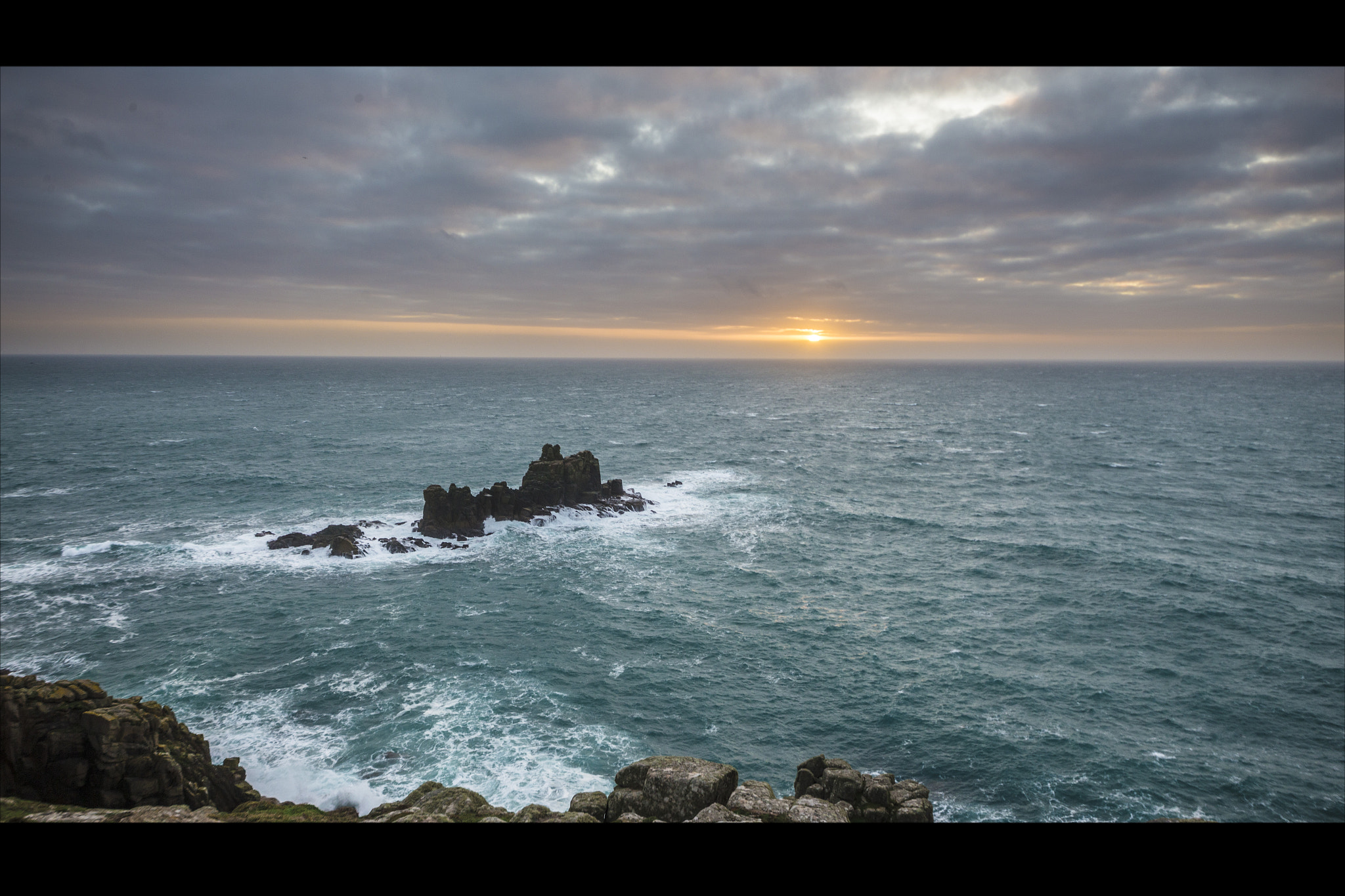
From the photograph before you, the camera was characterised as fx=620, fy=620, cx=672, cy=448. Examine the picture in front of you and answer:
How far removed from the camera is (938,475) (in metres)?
86.8

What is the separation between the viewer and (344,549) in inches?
2035

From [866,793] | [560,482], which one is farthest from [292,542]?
[866,793]

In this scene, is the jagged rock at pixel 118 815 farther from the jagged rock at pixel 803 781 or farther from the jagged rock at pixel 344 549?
the jagged rock at pixel 344 549

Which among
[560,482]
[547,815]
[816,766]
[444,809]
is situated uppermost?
[560,482]

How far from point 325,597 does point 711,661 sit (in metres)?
27.8

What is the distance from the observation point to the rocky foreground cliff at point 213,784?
15.7m

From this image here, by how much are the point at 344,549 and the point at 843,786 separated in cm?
4560

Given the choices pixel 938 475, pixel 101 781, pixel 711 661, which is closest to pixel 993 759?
pixel 711 661

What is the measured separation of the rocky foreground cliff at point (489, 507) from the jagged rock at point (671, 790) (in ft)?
139

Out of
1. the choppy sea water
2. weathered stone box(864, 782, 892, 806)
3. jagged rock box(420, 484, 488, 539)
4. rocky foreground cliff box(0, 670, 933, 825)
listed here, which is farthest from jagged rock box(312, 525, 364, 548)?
weathered stone box(864, 782, 892, 806)

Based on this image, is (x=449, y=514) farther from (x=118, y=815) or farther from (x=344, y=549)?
(x=118, y=815)

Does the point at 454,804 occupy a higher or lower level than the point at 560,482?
lower

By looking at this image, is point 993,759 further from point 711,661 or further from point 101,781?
point 101,781
